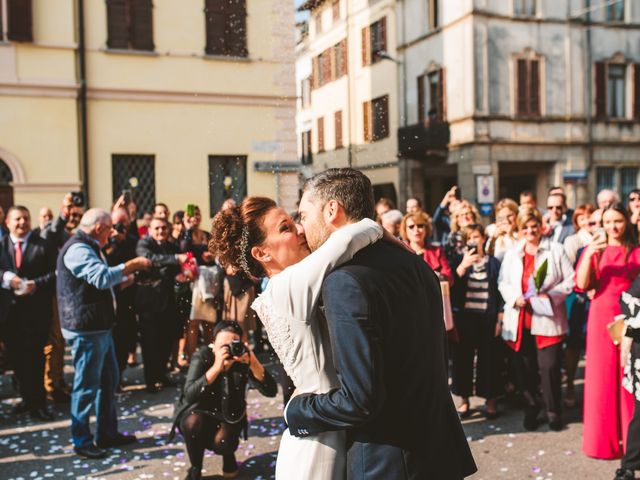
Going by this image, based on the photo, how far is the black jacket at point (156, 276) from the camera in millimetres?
7480

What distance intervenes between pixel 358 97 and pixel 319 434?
83.3 feet

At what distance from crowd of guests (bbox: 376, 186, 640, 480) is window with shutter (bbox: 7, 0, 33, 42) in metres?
10.4

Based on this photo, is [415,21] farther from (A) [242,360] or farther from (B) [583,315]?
(A) [242,360]

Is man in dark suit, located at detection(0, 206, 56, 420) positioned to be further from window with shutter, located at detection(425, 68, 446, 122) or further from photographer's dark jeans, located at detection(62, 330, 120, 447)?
window with shutter, located at detection(425, 68, 446, 122)

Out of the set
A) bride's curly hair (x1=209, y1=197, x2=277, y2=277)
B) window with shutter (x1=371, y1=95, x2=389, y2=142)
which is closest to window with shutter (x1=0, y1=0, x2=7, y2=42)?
bride's curly hair (x1=209, y1=197, x2=277, y2=277)

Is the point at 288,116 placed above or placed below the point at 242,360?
above

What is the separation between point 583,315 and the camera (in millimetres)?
7633

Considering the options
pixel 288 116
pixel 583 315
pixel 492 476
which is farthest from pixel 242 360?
pixel 288 116

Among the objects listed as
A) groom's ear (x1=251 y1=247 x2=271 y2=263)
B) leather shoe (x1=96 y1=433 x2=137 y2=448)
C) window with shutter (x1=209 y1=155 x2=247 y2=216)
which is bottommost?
leather shoe (x1=96 y1=433 x2=137 y2=448)

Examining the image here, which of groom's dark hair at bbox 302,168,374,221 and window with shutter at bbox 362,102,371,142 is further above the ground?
window with shutter at bbox 362,102,371,142

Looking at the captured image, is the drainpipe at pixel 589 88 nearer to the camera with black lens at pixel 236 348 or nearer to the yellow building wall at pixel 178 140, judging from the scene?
the yellow building wall at pixel 178 140

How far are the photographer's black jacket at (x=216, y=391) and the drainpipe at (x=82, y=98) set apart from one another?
34.9 ft

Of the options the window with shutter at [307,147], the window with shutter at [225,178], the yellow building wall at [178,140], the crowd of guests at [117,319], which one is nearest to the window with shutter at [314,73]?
the window with shutter at [307,147]

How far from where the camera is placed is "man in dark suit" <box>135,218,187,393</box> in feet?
24.7
